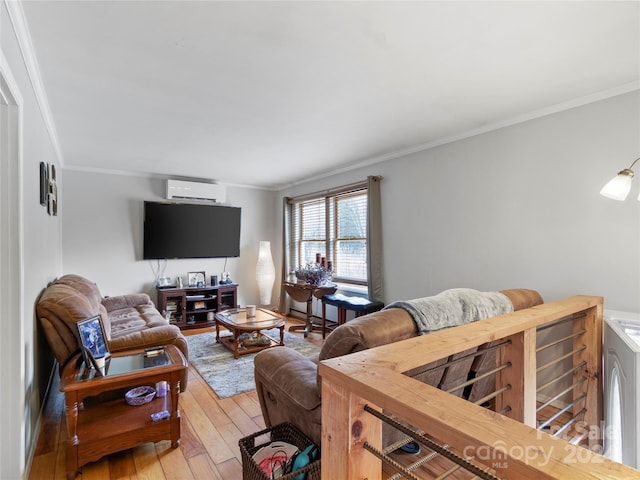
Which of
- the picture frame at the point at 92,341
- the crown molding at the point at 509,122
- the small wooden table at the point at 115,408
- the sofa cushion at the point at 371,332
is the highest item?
the crown molding at the point at 509,122

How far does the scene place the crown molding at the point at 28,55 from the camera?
58.8 inches

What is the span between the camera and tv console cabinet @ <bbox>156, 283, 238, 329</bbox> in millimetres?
4844

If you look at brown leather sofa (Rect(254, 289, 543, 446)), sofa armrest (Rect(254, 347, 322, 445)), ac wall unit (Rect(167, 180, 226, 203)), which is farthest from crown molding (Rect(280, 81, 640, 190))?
sofa armrest (Rect(254, 347, 322, 445))

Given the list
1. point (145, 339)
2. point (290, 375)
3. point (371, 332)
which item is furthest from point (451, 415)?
point (145, 339)

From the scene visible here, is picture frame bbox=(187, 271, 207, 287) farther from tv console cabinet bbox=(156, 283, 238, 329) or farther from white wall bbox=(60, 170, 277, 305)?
tv console cabinet bbox=(156, 283, 238, 329)

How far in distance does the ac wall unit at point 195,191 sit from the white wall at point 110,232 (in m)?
0.21

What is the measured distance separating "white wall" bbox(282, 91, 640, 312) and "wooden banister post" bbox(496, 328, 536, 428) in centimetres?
142

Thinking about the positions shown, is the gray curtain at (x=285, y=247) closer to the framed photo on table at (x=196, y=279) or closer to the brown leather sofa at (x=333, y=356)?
the framed photo on table at (x=196, y=279)

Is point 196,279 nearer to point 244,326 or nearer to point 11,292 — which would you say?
point 244,326

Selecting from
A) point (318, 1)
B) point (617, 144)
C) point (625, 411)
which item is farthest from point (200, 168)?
point (625, 411)

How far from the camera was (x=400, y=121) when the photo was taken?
9.53 ft

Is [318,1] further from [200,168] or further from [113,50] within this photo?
[200,168]

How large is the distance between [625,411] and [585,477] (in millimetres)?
1621

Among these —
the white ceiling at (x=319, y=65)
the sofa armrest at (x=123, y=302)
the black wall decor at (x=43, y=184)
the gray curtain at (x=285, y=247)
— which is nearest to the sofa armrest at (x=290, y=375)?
the white ceiling at (x=319, y=65)
